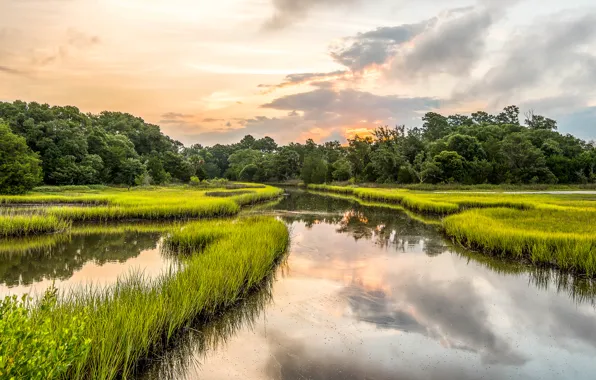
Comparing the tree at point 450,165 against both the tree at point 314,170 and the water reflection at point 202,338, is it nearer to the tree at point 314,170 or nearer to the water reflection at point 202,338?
the tree at point 314,170

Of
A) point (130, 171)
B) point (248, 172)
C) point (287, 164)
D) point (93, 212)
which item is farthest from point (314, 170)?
point (93, 212)

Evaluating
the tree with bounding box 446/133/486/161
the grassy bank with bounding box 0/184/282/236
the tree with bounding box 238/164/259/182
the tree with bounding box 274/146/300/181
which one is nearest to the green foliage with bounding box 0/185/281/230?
the grassy bank with bounding box 0/184/282/236

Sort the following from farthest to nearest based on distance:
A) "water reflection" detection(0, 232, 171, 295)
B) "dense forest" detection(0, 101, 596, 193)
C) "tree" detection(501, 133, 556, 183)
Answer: "tree" detection(501, 133, 556, 183)
"dense forest" detection(0, 101, 596, 193)
"water reflection" detection(0, 232, 171, 295)

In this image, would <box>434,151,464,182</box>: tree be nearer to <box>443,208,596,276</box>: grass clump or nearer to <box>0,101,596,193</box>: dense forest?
<box>0,101,596,193</box>: dense forest

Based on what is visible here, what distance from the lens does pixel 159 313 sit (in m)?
6.26

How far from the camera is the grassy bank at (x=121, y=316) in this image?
3156 millimetres

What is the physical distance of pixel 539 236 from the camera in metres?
13.0

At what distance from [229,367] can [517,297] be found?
25.4 feet

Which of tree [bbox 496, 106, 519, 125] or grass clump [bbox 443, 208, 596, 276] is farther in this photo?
tree [bbox 496, 106, 519, 125]

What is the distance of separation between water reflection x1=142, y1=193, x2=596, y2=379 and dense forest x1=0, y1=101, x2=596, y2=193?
112 feet

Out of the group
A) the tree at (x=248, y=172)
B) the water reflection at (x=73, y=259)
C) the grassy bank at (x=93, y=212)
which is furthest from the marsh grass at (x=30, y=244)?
the tree at (x=248, y=172)

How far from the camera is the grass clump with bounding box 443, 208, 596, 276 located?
11258 mm

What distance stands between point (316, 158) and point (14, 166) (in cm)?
5544

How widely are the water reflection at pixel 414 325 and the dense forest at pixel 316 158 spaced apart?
3408 centimetres
